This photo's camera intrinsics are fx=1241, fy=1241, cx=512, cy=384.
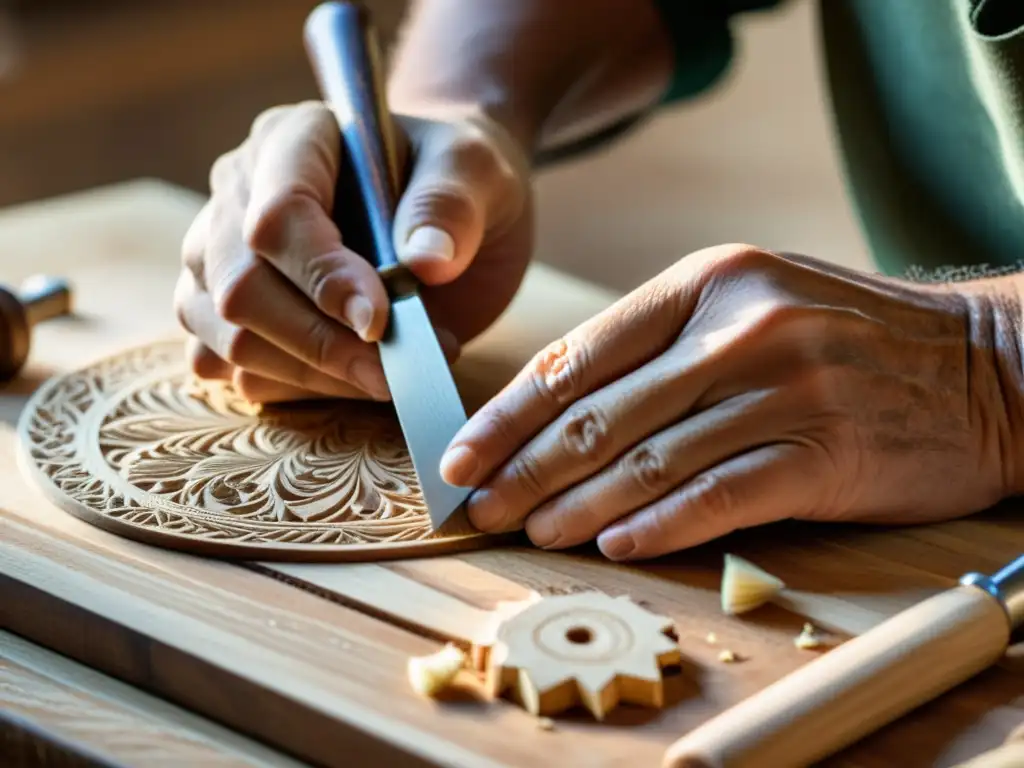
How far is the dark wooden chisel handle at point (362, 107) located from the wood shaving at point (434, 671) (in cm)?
42

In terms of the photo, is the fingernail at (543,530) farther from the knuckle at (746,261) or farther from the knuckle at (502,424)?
the knuckle at (746,261)

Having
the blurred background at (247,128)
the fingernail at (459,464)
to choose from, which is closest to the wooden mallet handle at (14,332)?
the fingernail at (459,464)

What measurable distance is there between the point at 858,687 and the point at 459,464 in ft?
1.09

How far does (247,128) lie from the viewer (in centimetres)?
361

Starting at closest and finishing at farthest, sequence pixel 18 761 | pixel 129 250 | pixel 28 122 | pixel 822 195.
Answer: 1. pixel 18 761
2. pixel 129 250
3. pixel 28 122
4. pixel 822 195

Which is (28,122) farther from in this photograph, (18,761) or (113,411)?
(18,761)

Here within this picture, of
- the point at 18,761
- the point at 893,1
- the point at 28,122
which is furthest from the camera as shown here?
the point at 28,122

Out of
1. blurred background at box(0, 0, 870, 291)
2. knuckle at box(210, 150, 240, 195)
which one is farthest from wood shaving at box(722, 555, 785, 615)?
blurred background at box(0, 0, 870, 291)

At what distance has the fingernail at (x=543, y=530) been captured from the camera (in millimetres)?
881

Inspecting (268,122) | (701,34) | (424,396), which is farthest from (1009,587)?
(701,34)

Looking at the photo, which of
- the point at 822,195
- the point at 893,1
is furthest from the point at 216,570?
the point at 822,195

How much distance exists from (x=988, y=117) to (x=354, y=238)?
618 mm

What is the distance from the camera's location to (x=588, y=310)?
1366 mm

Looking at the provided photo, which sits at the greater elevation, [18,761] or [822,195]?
[18,761]
